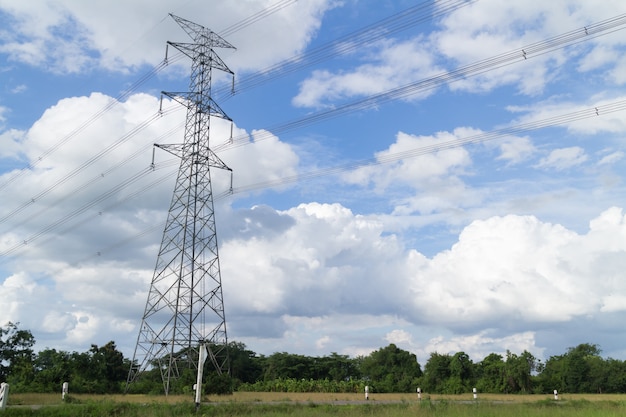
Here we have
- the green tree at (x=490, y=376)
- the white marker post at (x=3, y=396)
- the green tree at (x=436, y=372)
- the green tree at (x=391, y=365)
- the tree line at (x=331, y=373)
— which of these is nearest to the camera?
the white marker post at (x=3, y=396)

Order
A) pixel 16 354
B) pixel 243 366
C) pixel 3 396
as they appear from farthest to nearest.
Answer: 1. pixel 243 366
2. pixel 16 354
3. pixel 3 396

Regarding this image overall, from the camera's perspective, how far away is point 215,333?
3647 centimetres

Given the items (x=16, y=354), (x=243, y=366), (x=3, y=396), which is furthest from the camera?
(x=243, y=366)

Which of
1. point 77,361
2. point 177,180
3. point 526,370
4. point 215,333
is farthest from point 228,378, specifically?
point 526,370

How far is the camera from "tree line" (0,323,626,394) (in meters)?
41.2

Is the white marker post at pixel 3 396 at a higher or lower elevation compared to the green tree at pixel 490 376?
higher

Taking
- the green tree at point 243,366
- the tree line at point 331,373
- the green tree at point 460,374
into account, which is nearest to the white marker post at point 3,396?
the tree line at point 331,373

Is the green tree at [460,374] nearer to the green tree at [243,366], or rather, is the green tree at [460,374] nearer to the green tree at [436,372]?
the green tree at [436,372]

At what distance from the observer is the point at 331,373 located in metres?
82.6

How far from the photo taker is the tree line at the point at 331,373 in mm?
41188

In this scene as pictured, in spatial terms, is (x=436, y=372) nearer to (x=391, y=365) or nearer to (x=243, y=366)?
(x=391, y=365)

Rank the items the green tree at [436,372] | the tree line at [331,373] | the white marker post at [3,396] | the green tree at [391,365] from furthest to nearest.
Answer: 1. the green tree at [391,365]
2. the green tree at [436,372]
3. the tree line at [331,373]
4. the white marker post at [3,396]

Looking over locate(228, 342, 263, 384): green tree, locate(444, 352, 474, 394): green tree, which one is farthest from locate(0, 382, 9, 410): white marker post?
locate(228, 342, 263, 384): green tree

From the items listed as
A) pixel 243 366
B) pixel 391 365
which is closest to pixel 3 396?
pixel 243 366
